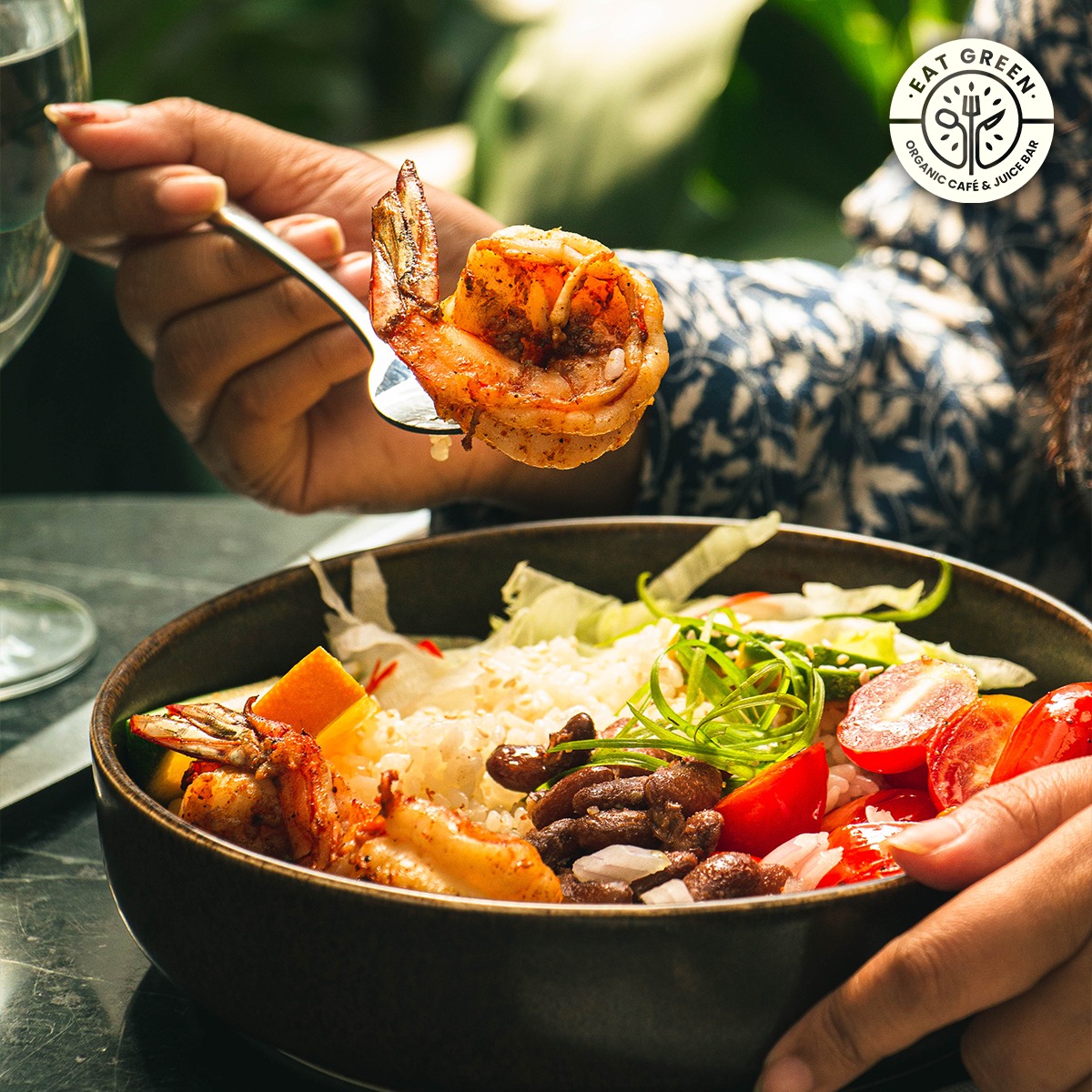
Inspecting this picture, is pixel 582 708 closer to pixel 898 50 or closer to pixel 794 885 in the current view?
pixel 794 885

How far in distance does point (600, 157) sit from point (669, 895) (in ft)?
7.17

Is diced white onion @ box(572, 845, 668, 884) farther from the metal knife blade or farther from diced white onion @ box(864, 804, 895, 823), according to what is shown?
the metal knife blade

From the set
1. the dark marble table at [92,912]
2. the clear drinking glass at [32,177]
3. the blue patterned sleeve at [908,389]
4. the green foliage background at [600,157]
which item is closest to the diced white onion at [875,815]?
the dark marble table at [92,912]

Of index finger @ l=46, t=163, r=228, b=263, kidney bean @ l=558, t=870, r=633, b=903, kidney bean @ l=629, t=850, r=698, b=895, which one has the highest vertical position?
index finger @ l=46, t=163, r=228, b=263

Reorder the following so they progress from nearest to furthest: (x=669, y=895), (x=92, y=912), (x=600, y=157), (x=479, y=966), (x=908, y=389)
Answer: (x=479, y=966) → (x=669, y=895) → (x=92, y=912) → (x=908, y=389) → (x=600, y=157)

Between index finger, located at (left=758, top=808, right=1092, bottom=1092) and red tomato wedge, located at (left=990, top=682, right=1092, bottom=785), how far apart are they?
0.17 metres

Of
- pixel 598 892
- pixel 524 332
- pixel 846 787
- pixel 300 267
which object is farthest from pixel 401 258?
pixel 846 787

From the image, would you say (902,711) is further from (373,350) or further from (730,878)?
(373,350)

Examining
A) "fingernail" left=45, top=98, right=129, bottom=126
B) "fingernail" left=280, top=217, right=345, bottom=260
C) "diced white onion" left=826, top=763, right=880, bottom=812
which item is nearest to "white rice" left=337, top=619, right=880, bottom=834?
"diced white onion" left=826, top=763, right=880, bottom=812

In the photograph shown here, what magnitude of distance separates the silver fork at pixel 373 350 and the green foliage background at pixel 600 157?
1.58 metres

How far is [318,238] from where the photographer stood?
1.28 metres

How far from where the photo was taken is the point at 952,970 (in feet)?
2.34

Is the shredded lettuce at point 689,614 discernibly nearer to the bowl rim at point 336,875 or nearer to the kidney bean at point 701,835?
the bowl rim at point 336,875

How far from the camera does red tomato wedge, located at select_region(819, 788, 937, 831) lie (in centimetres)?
102
